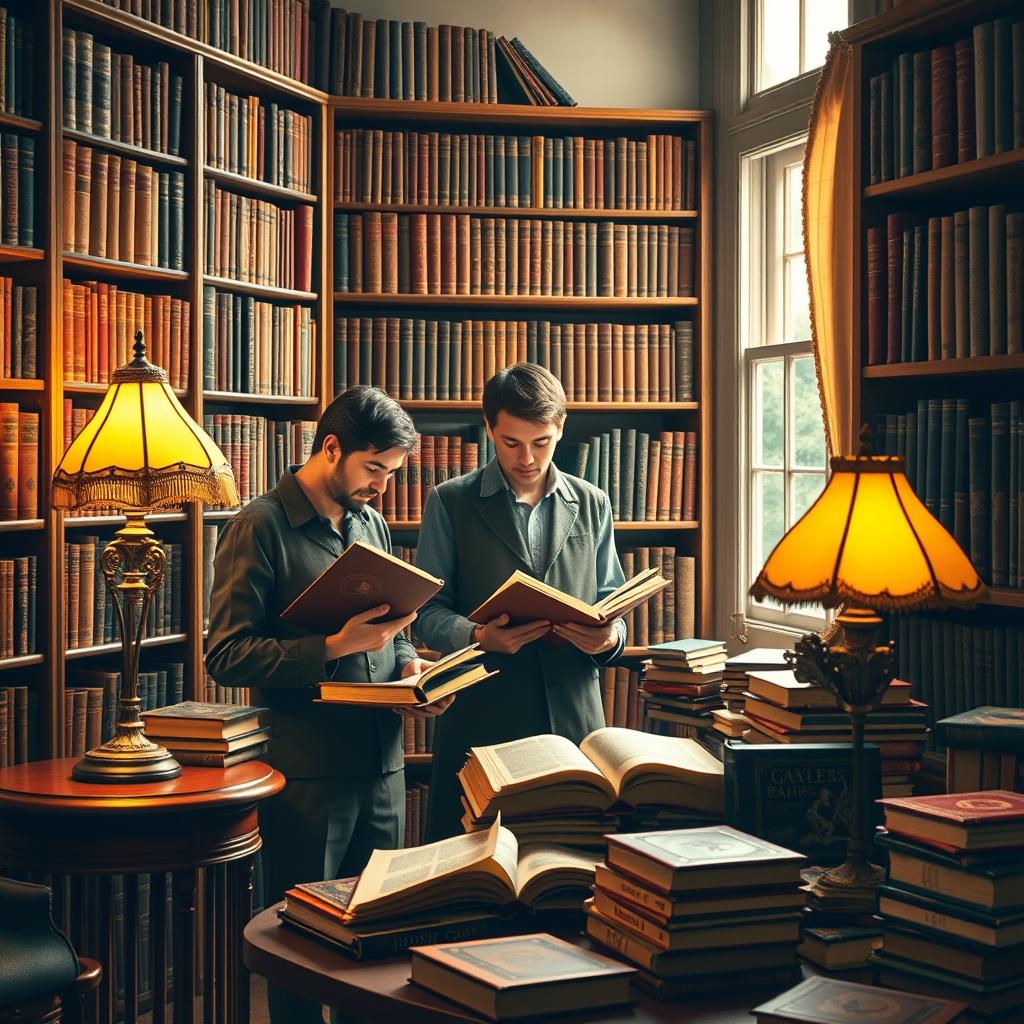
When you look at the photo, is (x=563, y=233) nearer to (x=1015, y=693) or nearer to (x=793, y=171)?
(x=793, y=171)

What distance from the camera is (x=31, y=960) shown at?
2.48 m

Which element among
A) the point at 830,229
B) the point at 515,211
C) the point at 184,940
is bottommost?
the point at 184,940

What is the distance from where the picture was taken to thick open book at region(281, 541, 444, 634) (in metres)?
2.46

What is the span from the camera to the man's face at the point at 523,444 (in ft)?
9.80

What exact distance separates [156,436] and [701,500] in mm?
2280

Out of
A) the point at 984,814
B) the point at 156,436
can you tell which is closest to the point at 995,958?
the point at 984,814

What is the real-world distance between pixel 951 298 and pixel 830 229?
2.84 ft

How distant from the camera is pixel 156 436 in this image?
2527mm

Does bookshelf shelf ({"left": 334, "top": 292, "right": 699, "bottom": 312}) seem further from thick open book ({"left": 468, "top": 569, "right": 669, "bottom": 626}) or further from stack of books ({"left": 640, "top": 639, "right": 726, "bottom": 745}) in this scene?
stack of books ({"left": 640, "top": 639, "right": 726, "bottom": 745})

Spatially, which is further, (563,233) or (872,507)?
(563,233)

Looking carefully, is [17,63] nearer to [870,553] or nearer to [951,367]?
[951,367]

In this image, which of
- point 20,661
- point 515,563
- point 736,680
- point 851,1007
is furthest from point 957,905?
point 20,661

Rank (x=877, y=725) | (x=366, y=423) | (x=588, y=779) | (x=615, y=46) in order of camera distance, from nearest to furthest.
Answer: (x=588, y=779), (x=877, y=725), (x=366, y=423), (x=615, y=46)

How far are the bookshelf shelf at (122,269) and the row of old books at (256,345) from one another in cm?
14
